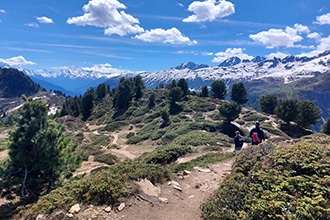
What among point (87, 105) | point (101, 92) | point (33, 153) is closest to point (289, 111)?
point (33, 153)

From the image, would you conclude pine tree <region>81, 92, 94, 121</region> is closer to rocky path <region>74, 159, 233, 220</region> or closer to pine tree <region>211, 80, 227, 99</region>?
pine tree <region>211, 80, 227, 99</region>

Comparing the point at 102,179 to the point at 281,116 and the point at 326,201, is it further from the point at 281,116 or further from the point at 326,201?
the point at 281,116

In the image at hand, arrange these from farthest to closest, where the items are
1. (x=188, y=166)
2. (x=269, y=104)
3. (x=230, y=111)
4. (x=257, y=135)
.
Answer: (x=269, y=104) → (x=230, y=111) → (x=257, y=135) → (x=188, y=166)

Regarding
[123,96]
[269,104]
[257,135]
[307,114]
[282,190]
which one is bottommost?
[307,114]

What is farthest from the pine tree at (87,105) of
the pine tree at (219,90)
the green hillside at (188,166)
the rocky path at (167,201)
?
the rocky path at (167,201)

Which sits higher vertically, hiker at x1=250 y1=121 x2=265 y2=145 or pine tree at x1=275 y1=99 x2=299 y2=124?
hiker at x1=250 y1=121 x2=265 y2=145

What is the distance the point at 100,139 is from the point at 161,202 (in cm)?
4658

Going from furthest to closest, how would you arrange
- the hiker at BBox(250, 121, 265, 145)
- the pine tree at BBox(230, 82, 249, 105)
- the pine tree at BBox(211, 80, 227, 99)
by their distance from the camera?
the pine tree at BBox(211, 80, 227, 99) → the pine tree at BBox(230, 82, 249, 105) → the hiker at BBox(250, 121, 265, 145)

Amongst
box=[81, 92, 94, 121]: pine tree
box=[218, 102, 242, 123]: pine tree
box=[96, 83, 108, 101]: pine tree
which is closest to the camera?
box=[218, 102, 242, 123]: pine tree

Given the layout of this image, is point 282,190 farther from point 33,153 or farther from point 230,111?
point 230,111

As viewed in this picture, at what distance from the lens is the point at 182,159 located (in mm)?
22000

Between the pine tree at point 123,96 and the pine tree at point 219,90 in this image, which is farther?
the pine tree at point 219,90

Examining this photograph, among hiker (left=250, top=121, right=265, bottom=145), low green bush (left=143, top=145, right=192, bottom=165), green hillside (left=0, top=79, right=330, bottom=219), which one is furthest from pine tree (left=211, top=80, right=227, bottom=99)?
hiker (left=250, top=121, right=265, bottom=145)

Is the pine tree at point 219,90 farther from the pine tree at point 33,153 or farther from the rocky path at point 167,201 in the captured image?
the rocky path at point 167,201
